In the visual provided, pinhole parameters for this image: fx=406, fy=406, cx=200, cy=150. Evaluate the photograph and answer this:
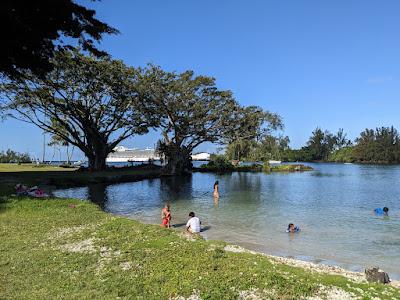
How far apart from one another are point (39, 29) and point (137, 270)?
20.9 ft

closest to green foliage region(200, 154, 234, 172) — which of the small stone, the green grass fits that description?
the green grass

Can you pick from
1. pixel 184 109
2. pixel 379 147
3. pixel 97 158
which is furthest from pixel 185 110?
pixel 379 147

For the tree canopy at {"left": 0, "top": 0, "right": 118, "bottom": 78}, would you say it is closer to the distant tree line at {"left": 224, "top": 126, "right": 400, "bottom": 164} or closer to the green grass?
the green grass

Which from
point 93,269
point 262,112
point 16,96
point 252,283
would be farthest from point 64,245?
point 262,112

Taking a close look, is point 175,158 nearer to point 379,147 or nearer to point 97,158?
point 97,158

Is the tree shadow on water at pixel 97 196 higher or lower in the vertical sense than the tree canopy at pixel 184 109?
lower

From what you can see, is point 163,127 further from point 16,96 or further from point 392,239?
point 392,239

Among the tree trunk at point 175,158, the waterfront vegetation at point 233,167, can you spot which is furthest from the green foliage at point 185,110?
the waterfront vegetation at point 233,167

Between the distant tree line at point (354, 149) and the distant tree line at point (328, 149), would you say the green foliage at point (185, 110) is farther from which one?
the distant tree line at point (354, 149)

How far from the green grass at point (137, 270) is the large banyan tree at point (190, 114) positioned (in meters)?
40.6

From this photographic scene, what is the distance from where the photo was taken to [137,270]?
8.95 metres

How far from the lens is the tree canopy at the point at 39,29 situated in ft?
30.5

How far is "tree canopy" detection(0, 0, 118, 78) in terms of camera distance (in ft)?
30.5

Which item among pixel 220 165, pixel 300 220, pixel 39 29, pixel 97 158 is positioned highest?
pixel 39 29
